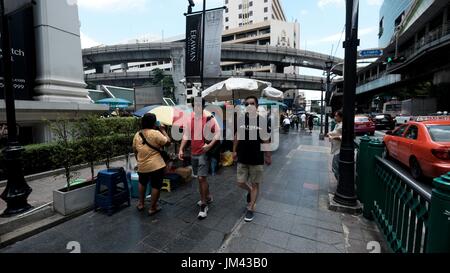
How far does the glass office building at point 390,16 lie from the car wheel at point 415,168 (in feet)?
164

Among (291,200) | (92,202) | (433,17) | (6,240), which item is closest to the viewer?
(6,240)

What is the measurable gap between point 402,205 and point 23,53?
873cm

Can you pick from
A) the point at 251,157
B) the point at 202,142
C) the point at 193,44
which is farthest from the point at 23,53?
the point at 251,157

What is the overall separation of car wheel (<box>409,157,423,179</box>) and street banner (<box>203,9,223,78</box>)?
6.61 metres

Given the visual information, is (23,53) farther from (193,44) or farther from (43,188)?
(193,44)

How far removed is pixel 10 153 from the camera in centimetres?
345

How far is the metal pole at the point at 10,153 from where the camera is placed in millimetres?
3449

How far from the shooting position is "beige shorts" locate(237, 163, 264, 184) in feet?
12.1

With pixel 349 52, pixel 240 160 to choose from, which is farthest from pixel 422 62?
pixel 240 160

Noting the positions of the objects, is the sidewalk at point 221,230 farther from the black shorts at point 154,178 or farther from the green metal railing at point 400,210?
the black shorts at point 154,178

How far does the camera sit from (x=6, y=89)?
3469 mm

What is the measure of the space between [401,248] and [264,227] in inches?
65.6

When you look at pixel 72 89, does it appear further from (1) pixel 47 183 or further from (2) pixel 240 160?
(2) pixel 240 160

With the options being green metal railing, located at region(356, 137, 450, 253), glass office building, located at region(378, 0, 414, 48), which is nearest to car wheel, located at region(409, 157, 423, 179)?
green metal railing, located at region(356, 137, 450, 253)
